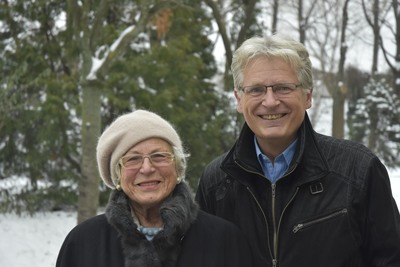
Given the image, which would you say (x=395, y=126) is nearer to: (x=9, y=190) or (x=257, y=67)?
(x=9, y=190)

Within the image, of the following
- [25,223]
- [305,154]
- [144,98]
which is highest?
[144,98]

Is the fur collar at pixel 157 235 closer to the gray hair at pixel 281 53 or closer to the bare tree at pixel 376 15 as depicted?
the gray hair at pixel 281 53

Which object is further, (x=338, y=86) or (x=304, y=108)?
(x=338, y=86)

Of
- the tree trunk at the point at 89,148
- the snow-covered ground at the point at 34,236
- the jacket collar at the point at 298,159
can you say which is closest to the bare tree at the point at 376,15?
the snow-covered ground at the point at 34,236

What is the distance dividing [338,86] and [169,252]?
768 inches

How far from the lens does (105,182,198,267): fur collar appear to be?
8.54 feet

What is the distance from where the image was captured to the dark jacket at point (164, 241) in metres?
2.63

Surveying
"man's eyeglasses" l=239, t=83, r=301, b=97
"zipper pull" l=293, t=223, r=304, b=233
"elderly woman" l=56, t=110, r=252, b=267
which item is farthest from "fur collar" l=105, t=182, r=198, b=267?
"man's eyeglasses" l=239, t=83, r=301, b=97

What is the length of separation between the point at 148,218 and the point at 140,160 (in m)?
0.28

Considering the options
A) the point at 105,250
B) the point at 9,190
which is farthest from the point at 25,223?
the point at 105,250

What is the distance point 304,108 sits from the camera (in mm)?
2777

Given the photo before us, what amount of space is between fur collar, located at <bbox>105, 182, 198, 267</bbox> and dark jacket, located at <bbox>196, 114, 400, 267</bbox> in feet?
1.05

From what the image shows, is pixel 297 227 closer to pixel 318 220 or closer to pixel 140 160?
pixel 318 220

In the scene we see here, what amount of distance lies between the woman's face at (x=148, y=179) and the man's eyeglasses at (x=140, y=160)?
1 centimetres
